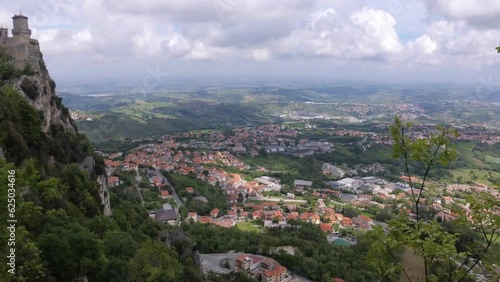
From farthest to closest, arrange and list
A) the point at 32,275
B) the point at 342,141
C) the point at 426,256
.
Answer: the point at 342,141 < the point at 32,275 < the point at 426,256

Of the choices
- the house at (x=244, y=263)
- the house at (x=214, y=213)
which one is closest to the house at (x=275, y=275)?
the house at (x=244, y=263)

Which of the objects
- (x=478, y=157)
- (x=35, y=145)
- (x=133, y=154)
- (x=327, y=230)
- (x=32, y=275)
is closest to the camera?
(x=32, y=275)

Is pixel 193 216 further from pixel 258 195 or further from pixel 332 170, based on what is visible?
pixel 332 170

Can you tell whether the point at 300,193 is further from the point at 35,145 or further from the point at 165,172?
the point at 35,145

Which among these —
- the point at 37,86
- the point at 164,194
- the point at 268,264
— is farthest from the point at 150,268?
the point at 164,194

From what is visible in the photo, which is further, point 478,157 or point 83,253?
point 478,157

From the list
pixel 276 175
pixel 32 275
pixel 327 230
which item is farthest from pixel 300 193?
pixel 32 275

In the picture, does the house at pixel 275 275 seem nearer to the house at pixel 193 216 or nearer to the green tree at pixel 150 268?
the green tree at pixel 150 268
